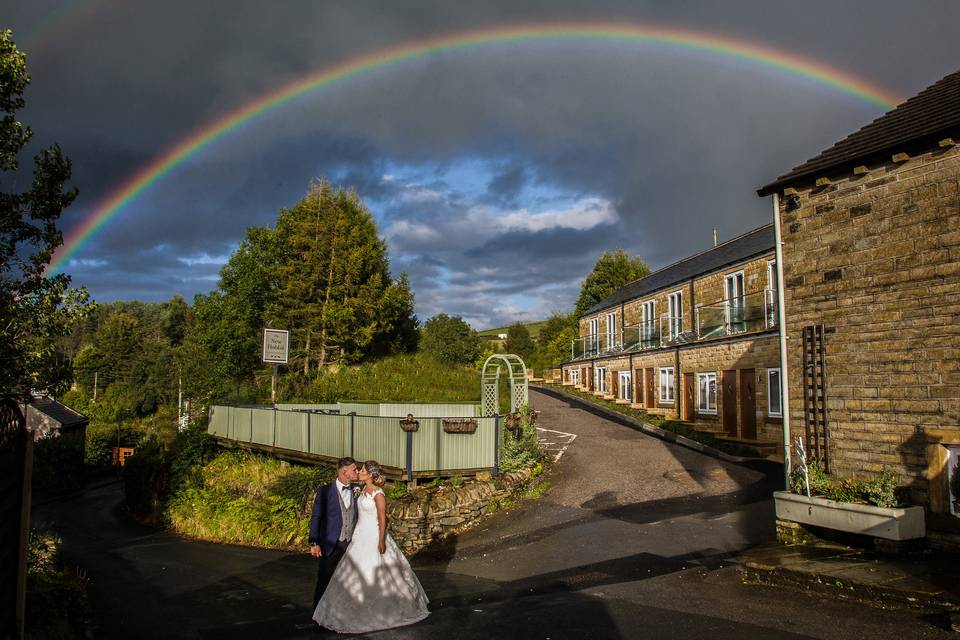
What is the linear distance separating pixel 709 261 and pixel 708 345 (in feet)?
22.0

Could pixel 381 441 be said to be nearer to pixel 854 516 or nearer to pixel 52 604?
pixel 52 604

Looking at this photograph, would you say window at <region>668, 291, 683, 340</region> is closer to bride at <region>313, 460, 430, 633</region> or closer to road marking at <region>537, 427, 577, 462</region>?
road marking at <region>537, 427, 577, 462</region>

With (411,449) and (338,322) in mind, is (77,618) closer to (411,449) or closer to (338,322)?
(411,449)

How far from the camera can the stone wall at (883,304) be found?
8797 millimetres

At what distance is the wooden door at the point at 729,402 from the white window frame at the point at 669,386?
4.32 m

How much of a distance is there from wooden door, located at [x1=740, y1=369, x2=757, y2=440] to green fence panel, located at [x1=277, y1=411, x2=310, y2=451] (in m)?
14.6

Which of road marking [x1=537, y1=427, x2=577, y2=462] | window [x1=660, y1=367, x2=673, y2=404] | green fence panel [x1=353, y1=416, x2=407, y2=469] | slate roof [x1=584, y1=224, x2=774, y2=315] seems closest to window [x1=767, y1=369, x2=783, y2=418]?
slate roof [x1=584, y1=224, x2=774, y2=315]

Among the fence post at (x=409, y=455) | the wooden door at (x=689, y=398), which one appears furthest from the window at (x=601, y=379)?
the fence post at (x=409, y=455)

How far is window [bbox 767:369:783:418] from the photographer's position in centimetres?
2028

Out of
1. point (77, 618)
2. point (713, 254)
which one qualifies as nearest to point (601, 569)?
point (77, 618)

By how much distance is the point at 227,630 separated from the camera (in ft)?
27.1

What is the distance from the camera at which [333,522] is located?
7637mm

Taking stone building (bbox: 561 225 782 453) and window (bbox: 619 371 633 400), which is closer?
stone building (bbox: 561 225 782 453)

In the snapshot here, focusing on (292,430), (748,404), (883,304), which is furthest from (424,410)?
(883,304)
